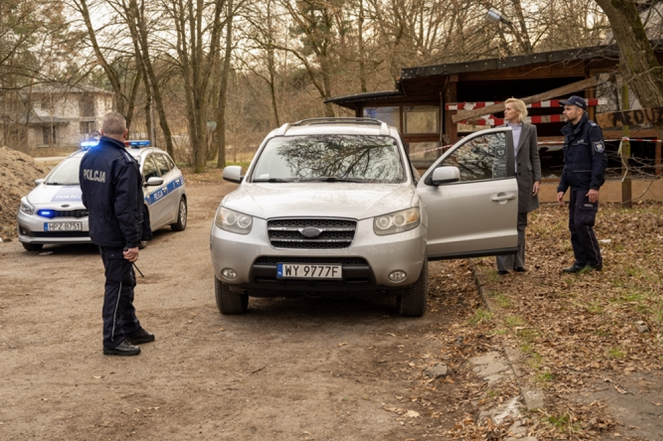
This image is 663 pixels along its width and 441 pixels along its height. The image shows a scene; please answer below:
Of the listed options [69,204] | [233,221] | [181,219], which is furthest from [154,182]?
[233,221]

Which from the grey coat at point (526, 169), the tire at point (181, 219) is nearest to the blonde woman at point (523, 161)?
the grey coat at point (526, 169)

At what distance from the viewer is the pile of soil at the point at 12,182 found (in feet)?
49.8

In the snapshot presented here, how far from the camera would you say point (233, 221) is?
278 inches

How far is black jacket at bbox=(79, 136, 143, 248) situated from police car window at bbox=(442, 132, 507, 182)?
367 cm

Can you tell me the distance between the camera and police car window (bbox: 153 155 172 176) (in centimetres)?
1399

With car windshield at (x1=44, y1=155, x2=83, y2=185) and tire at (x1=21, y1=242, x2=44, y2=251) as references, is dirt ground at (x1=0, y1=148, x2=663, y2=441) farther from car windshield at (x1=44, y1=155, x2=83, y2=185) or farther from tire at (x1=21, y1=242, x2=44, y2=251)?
car windshield at (x1=44, y1=155, x2=83, y2=185)

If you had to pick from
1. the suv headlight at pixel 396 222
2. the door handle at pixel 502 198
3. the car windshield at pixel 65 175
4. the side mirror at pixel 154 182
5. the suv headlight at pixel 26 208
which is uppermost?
the car windshield at pixel 65 175

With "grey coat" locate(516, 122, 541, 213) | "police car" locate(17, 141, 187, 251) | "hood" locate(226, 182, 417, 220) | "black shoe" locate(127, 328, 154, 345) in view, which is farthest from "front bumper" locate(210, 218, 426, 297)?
"police car" locate(17, 141, 187, 251)

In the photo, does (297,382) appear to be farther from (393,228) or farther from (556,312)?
(556,312)

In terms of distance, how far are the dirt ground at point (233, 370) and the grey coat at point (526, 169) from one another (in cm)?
110

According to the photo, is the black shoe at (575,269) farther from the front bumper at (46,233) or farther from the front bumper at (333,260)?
the front bumper at (46,233)

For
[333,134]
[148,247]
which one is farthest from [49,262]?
[333,134]

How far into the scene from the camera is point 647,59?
986 centimetres

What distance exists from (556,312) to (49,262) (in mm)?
7326
